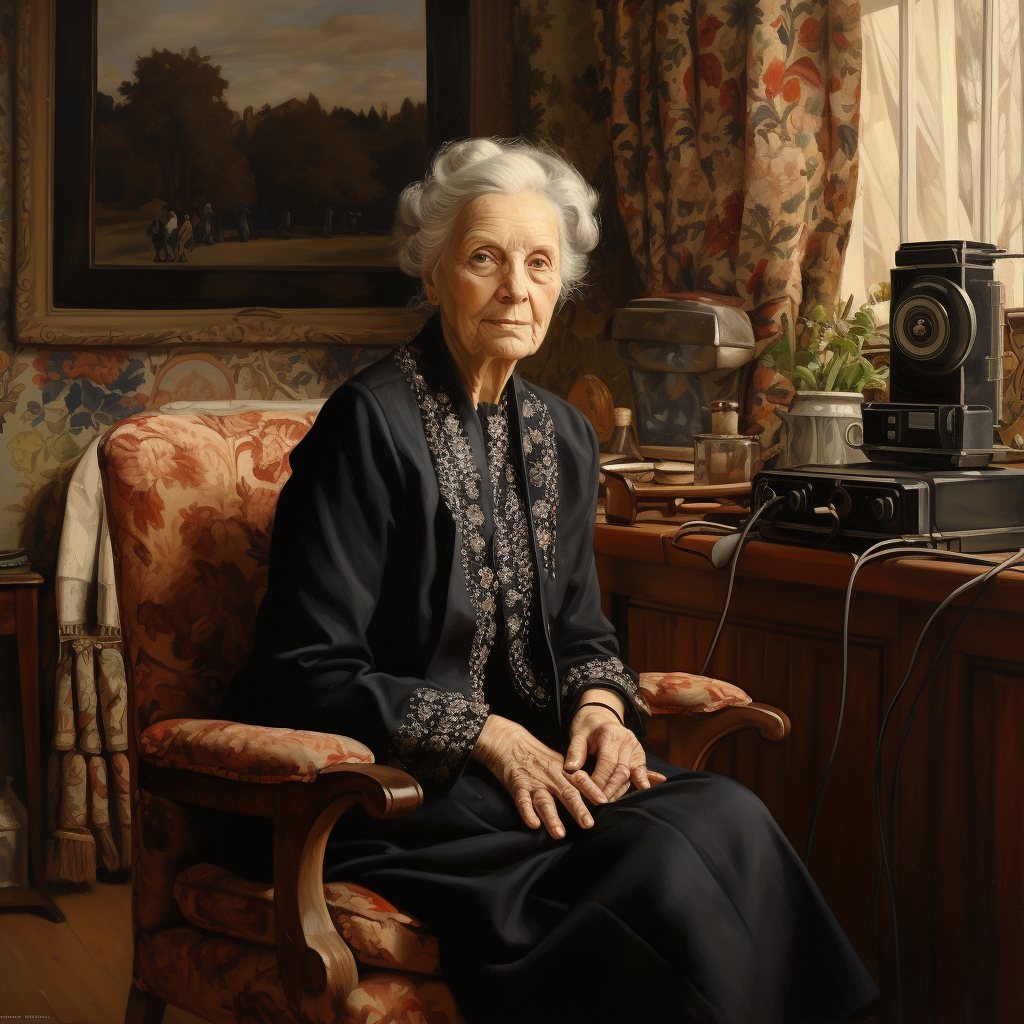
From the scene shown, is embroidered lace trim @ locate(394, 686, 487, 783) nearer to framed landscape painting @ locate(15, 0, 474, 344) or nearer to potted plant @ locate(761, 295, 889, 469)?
potted plant @ locate(761, 295, 889, 469)

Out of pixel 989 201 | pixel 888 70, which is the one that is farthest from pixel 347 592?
pixel 888 70

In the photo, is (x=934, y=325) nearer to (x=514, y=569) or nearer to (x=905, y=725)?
(x=905, y=725)

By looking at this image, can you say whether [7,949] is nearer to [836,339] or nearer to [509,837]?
[509,837]

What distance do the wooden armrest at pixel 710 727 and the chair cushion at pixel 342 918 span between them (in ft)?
1.71

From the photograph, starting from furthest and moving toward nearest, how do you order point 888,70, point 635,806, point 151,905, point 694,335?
point 888,70 < point 694,335 < point 151,905 < point 635,806

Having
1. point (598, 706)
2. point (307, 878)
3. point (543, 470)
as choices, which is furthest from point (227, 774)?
point (543, 470)

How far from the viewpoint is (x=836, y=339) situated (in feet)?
6.97

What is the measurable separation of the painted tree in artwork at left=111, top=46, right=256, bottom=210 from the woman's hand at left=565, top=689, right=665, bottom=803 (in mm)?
2082

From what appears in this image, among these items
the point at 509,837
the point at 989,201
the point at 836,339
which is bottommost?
the point at 509,837

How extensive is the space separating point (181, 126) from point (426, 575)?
204cm

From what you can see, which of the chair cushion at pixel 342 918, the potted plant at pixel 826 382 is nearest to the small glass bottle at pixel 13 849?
the chair cushion at pixel 342 918

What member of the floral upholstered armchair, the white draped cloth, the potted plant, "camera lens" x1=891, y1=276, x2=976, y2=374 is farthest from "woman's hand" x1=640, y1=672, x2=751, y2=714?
the white draped cloth

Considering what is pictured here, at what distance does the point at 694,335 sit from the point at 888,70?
2.97 feet

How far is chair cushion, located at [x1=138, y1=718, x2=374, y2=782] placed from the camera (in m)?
1.19
